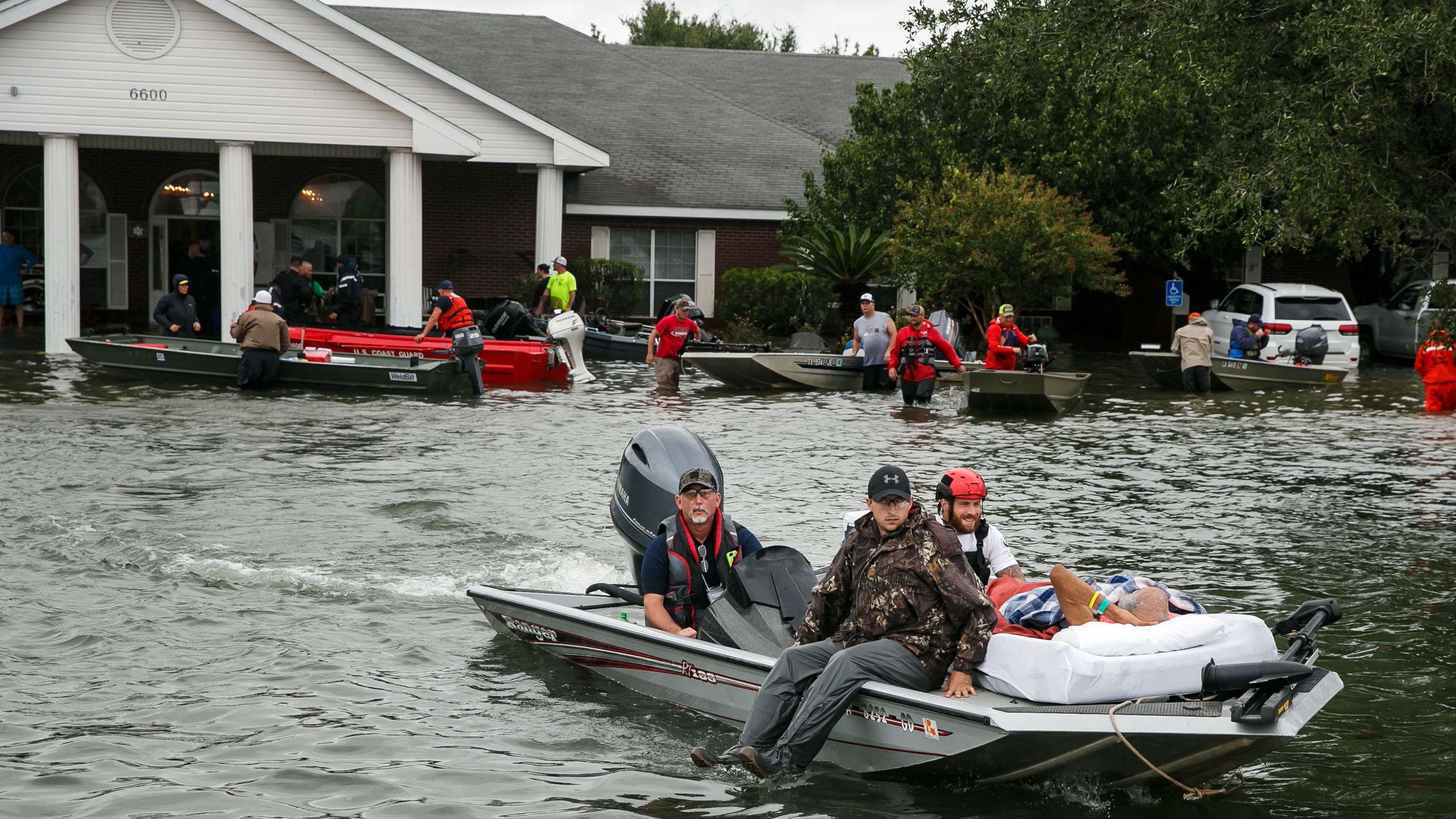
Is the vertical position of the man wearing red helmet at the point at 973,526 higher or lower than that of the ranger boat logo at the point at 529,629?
higher

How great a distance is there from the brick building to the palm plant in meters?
3.39

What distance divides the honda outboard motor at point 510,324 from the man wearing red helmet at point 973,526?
58.7ft

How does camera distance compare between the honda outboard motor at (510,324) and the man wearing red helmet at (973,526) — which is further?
the honda outboard motor at (510,324)

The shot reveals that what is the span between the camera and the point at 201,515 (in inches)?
484

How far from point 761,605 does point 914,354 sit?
43.3ft

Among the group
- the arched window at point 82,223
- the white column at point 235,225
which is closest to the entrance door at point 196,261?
the arched window at point 82,223

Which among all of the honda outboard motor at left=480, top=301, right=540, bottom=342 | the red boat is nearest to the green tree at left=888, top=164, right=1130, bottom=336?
the honda outboard motor at left=480, top=301, right=540, bottom=342

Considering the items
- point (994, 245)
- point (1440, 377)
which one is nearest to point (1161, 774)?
point (1440, 377)

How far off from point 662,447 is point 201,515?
4536 mm

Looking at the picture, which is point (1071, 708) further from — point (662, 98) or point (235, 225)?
point (662, 98)

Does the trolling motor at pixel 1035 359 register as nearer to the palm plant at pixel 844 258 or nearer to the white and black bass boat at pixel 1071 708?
the palm plant at pixel 844 258

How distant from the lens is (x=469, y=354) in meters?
21.5

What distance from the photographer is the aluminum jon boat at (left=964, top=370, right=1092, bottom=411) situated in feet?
67.4

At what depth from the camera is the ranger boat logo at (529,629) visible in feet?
28.6
